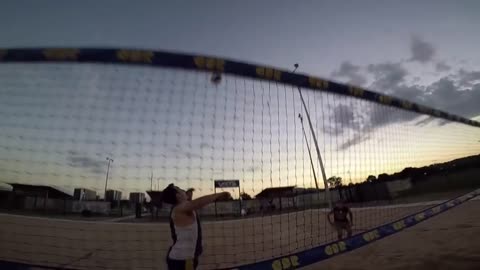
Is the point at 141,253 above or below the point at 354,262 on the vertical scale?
below

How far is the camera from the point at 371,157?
25.7 ft

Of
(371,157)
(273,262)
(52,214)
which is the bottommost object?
(52,214)

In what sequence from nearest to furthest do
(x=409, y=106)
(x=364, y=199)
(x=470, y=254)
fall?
(x=470, y=254) < (x=409, y=106) < (x=364, y=199)

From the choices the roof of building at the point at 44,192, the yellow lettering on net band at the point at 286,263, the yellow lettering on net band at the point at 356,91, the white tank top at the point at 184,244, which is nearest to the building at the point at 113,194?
the white tank top at the point at 184,244

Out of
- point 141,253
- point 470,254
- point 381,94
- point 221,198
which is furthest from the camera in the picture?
point 141,253

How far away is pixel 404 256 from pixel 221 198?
4.07 m

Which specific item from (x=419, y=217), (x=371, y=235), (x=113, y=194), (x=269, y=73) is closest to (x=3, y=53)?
(x=269, y=73)

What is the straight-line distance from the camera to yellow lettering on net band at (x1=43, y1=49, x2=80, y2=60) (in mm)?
3312

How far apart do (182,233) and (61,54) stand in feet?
9.68

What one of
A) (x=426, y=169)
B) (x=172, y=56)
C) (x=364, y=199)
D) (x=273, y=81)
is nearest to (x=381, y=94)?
(x=273, y=81)

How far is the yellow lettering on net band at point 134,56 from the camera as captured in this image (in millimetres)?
3371

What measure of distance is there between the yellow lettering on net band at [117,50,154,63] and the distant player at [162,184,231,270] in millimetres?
1881

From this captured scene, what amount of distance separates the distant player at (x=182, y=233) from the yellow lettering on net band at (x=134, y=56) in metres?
1.88

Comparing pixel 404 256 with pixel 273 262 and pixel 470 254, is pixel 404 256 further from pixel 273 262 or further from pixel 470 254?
pixel 273 262
